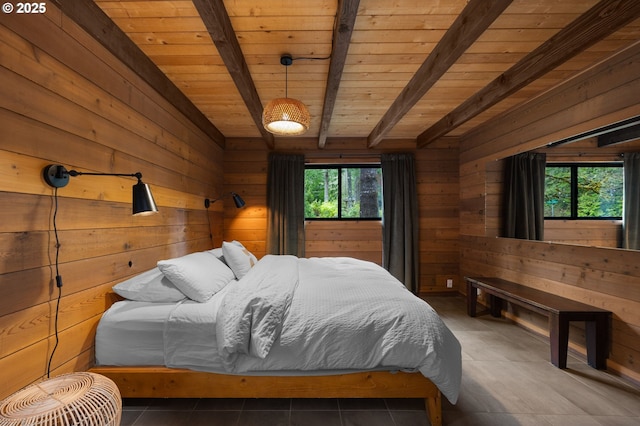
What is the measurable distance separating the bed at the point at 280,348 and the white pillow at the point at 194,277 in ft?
0.29

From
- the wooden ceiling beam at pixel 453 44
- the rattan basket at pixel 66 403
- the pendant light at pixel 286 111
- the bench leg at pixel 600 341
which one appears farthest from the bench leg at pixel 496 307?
the rattan basket at pixel 66 403

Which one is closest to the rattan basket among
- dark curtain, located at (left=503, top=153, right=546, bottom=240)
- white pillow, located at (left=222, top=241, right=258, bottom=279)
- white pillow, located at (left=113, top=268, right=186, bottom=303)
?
white pillow, located at (left=113, top=268, right=186, bottom=303)

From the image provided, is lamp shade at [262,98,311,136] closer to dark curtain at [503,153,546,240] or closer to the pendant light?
the pendant light

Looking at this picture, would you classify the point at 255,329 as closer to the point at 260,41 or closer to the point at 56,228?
the point at 56,228

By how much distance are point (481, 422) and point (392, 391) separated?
540mm

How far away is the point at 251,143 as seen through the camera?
426cm

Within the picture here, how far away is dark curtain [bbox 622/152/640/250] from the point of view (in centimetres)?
201

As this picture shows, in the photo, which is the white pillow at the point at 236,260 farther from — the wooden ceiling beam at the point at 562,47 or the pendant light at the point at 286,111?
the wooden ceiling beam at the point at 562,47

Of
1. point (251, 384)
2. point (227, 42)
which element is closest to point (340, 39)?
point (227, 42)

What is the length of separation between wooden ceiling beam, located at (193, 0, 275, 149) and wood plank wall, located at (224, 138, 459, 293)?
164 centimetres

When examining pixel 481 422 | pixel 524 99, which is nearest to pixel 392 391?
pixel 481 422

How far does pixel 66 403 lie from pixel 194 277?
3.01 feet

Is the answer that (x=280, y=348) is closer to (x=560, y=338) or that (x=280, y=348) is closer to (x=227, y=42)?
(x=227, y=42)

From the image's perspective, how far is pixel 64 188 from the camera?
151cm
